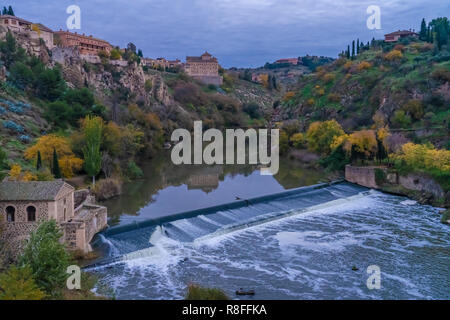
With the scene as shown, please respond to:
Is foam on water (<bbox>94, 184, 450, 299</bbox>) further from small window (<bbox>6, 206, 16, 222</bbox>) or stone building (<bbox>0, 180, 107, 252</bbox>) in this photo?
small window (<bbox>6, 206, 16, 222</bbox>)

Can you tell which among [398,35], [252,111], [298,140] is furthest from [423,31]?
[298,140]

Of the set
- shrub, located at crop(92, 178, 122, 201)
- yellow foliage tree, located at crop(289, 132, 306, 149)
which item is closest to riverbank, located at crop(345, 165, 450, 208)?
yellow foliage tree, located at crop(289, 132, 306, 149)

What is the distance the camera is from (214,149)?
171 ft

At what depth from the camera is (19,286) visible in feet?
35.2

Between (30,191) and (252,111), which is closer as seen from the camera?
(30,191)

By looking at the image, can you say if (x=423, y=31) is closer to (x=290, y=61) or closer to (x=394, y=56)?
(x=394, y=56)

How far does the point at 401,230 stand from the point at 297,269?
807cm

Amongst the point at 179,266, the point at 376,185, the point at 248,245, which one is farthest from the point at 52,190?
the point at 376,185

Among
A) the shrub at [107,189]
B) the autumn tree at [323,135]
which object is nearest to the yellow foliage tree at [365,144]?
the autumn tree at [323,135]

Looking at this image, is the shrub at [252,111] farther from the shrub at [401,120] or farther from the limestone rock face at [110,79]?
the shrub at [401,120]

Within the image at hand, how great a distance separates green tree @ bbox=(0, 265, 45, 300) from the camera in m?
10.5

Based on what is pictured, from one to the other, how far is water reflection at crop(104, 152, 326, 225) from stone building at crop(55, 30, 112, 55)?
30677mm

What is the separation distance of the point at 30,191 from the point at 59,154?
1218 cm
